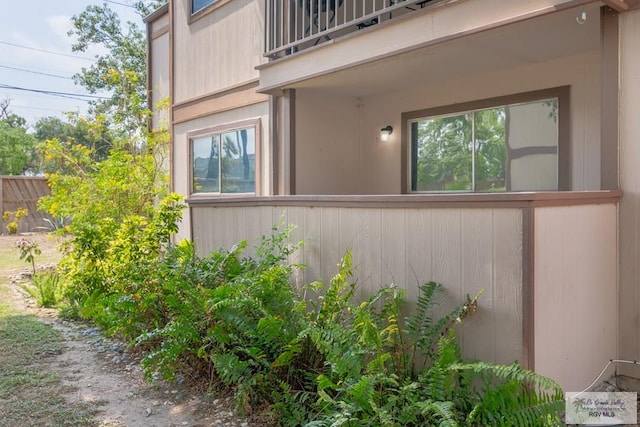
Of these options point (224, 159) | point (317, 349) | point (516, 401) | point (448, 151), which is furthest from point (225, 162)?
point (516, 401)

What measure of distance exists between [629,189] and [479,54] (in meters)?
2.03

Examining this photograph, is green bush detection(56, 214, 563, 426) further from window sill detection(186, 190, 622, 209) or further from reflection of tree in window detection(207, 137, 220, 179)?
reflection of tree in window detection(207, 137, 220, 179)

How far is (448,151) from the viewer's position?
658 cm

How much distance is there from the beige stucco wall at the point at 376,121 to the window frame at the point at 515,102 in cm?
5

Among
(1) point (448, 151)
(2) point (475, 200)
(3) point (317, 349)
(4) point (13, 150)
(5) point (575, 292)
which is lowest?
(3) point (317, 349)

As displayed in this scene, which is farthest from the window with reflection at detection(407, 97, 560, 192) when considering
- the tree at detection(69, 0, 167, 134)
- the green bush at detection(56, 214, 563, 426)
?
the tree at detection(69, 0, 167, 134)

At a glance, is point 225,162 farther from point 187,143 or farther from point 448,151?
point 448,151

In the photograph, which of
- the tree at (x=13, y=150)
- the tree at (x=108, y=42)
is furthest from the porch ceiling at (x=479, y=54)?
the tree at (x=13, y=150)

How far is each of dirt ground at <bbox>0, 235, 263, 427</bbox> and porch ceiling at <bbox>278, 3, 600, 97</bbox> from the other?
12.2 feet

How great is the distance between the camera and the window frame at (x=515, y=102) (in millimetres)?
5352

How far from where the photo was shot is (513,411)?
2.96 meters

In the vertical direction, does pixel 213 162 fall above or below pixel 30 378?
above

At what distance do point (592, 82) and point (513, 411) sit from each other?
3749mm

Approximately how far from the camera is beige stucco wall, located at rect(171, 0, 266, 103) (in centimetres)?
749
